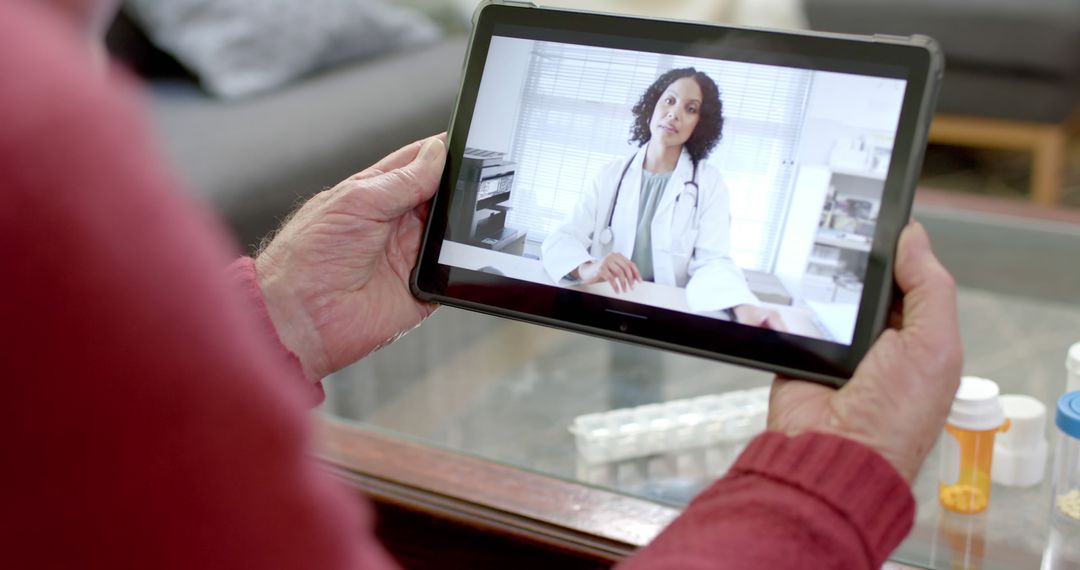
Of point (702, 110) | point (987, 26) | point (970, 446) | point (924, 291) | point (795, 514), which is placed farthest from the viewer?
point (987, 26)

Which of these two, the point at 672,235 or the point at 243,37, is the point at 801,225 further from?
the point at 243,37

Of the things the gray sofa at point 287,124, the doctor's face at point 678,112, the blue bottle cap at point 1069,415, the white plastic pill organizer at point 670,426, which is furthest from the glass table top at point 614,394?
the gray sofa at point 287,124

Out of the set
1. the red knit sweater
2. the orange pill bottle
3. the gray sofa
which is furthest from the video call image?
the gray sofa

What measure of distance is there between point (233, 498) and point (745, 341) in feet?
1.43

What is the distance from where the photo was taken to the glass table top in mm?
814

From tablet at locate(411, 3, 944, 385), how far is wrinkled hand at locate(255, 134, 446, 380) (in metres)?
0.03

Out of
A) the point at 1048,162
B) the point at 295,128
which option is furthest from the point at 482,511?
the point at 1048,162

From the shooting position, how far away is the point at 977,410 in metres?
0.80

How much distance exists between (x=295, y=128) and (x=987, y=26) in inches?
61.7

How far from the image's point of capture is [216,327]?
11.6 inches

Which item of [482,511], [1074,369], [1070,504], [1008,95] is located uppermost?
[1008,95]

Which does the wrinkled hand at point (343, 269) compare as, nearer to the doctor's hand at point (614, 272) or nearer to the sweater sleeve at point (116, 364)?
the doctor's hand at point (614, 272)

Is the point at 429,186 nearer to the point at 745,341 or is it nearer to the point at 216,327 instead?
the point at 745,341

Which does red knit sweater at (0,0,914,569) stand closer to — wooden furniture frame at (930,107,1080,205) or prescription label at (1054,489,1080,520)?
prescription label at (1054,489,1080,520)
